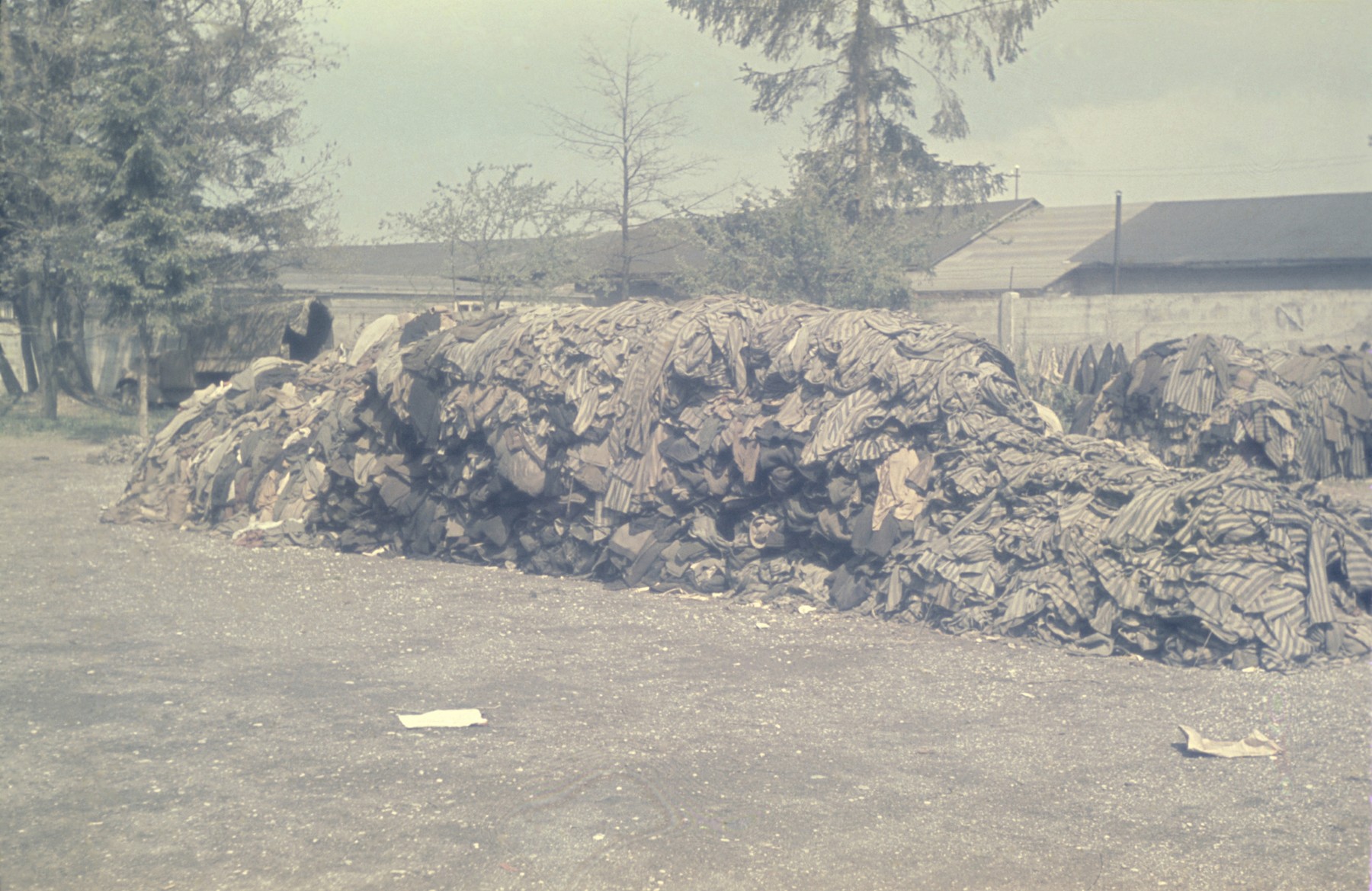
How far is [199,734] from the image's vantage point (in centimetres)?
546

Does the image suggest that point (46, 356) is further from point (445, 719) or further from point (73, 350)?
point (445, 719)

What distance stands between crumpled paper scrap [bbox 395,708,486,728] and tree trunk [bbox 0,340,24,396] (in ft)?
90.3

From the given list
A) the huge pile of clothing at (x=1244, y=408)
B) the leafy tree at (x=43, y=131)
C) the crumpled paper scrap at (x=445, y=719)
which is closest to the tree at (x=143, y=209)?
the leafy tree at (x=43, y=131)

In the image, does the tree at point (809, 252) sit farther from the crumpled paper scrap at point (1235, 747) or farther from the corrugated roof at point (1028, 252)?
the crumpled paper scrap at point (1235, 747)

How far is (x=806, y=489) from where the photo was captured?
29.6 ft

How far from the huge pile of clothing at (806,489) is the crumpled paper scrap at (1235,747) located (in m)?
1.46

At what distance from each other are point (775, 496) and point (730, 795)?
459 cm

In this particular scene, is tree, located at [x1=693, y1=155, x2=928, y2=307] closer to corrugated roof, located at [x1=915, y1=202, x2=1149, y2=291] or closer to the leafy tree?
corrugated roof, located at [x1=915, y1=202, x2=1149, y2=291]

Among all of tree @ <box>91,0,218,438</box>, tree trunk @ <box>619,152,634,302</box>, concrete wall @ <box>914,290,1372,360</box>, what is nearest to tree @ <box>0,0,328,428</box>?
tree @ <box>91,0,218,438</box>

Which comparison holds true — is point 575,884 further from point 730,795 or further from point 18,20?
point 18,20

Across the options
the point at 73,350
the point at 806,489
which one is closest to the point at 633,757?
the point at 806,489

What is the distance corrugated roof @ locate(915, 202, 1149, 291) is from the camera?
3102 cm

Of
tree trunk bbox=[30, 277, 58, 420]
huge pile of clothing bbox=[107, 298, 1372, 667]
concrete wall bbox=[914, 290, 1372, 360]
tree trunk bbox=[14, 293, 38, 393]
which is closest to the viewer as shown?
huge pile of clothing bbox=[107, 298, 1372, 667]

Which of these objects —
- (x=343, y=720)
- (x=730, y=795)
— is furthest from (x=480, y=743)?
(x=730, y=795)
